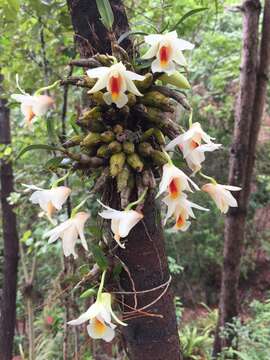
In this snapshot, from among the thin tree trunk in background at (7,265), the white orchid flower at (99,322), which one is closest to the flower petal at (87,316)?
the white orchid flower at (99,322)

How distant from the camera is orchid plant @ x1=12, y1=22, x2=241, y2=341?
0.76 metres

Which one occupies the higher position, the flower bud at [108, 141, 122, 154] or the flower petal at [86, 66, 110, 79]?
the flower petal at [86, 66, 110, 79]

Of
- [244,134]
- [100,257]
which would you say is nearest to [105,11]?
[100,257]

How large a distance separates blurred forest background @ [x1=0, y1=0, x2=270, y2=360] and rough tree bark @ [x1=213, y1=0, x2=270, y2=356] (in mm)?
180

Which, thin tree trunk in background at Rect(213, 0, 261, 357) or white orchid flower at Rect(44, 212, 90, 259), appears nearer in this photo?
white orchid flower at Rect(44, 212, 90, 259)

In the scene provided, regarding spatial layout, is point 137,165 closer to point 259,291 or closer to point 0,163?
point 0,163

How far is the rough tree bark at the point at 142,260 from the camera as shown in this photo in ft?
2.82

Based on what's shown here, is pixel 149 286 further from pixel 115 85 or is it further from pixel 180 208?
pixel 115 85

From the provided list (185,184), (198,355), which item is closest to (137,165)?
(185,184)

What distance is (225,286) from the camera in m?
2.22

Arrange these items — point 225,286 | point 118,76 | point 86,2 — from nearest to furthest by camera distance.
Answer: point 118,76 → point 86,2 → point 225,286

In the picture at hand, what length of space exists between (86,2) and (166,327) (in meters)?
0.72

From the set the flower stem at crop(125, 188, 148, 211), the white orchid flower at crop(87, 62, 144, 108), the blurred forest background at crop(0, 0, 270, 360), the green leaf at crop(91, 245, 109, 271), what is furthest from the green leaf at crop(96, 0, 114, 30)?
the blurred forest background at crop(0, 0, 270, 360)

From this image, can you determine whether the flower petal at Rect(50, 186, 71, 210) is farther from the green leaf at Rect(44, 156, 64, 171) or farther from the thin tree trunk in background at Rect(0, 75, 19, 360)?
the thin tree trunk in background at Rect(0, 75, 19, 360)
